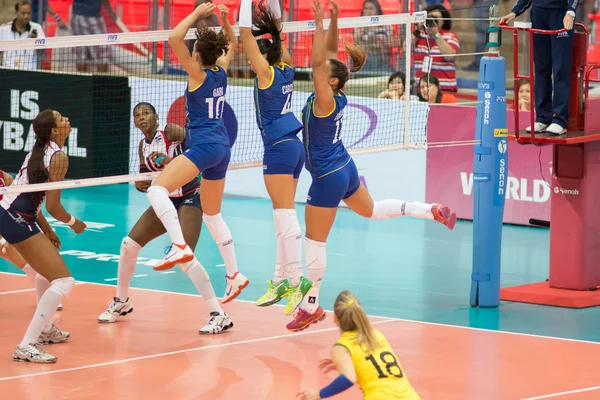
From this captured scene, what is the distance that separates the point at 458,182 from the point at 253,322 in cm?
701

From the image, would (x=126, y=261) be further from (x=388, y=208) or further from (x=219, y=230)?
(x=388, y=208)

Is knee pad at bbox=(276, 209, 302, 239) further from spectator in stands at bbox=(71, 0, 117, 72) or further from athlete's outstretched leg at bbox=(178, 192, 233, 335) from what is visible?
spectator in stands at bbox=(71, 0, 117, 72)

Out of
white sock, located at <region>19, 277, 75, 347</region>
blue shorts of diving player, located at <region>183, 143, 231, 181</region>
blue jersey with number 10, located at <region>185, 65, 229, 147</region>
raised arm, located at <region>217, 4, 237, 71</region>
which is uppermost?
raised arm, located at <region>217, 4, 237, 71</region>

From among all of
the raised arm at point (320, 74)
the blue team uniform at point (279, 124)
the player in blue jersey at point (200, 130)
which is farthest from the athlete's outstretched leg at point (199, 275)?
the raised arm at point (320, 74)

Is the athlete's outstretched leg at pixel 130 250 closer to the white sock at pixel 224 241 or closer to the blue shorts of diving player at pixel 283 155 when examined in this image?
the white sock at pixel 224 241

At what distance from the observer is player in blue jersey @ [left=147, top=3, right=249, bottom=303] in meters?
9.74

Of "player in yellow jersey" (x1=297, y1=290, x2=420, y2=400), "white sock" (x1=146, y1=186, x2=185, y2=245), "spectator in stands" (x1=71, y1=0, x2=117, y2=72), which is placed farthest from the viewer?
"spectator in stands" (x1=71, y1=0, x2=117, y2=72)

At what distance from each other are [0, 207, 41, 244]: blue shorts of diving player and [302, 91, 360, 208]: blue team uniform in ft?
7.95

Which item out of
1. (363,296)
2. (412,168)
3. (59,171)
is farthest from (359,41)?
(59,171)

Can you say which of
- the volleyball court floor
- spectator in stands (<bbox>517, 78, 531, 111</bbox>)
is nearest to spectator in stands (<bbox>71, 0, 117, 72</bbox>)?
the volleyball court floor

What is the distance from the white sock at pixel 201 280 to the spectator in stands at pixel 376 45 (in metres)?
8.99

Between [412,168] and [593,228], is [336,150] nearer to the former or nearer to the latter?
[593,228]

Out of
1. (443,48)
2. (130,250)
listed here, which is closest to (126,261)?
(130,250)

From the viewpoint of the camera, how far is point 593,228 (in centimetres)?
1255
